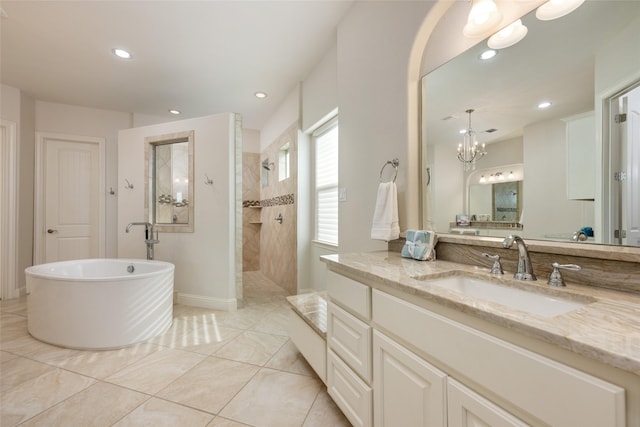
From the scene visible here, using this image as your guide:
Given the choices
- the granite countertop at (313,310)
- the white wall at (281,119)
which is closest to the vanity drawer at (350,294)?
the granite countertop at (313,310)

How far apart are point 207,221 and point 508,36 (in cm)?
301

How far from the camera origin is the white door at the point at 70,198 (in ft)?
12.4

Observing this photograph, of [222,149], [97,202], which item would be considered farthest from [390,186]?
[97,202]

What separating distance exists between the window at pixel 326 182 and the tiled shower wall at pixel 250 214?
2.15 m

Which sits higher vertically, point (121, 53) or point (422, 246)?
point (121, 53)

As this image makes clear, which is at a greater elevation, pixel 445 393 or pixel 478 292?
pixel 478 292

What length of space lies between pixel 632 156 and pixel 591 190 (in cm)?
14

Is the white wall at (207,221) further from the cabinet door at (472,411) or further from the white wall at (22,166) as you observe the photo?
the cabinet door at (472,411)

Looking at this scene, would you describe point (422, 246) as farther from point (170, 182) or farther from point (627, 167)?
point (170, 182)

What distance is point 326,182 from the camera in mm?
3082

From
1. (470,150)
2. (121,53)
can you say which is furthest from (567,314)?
(121,53)

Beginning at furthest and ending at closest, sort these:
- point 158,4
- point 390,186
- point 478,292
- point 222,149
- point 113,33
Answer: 1. point 222,149
2. point 113,33
3. point 158,4
4. point 390,186
5. point 478,292

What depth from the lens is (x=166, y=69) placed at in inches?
118

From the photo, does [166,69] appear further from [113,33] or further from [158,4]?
[158,4]
